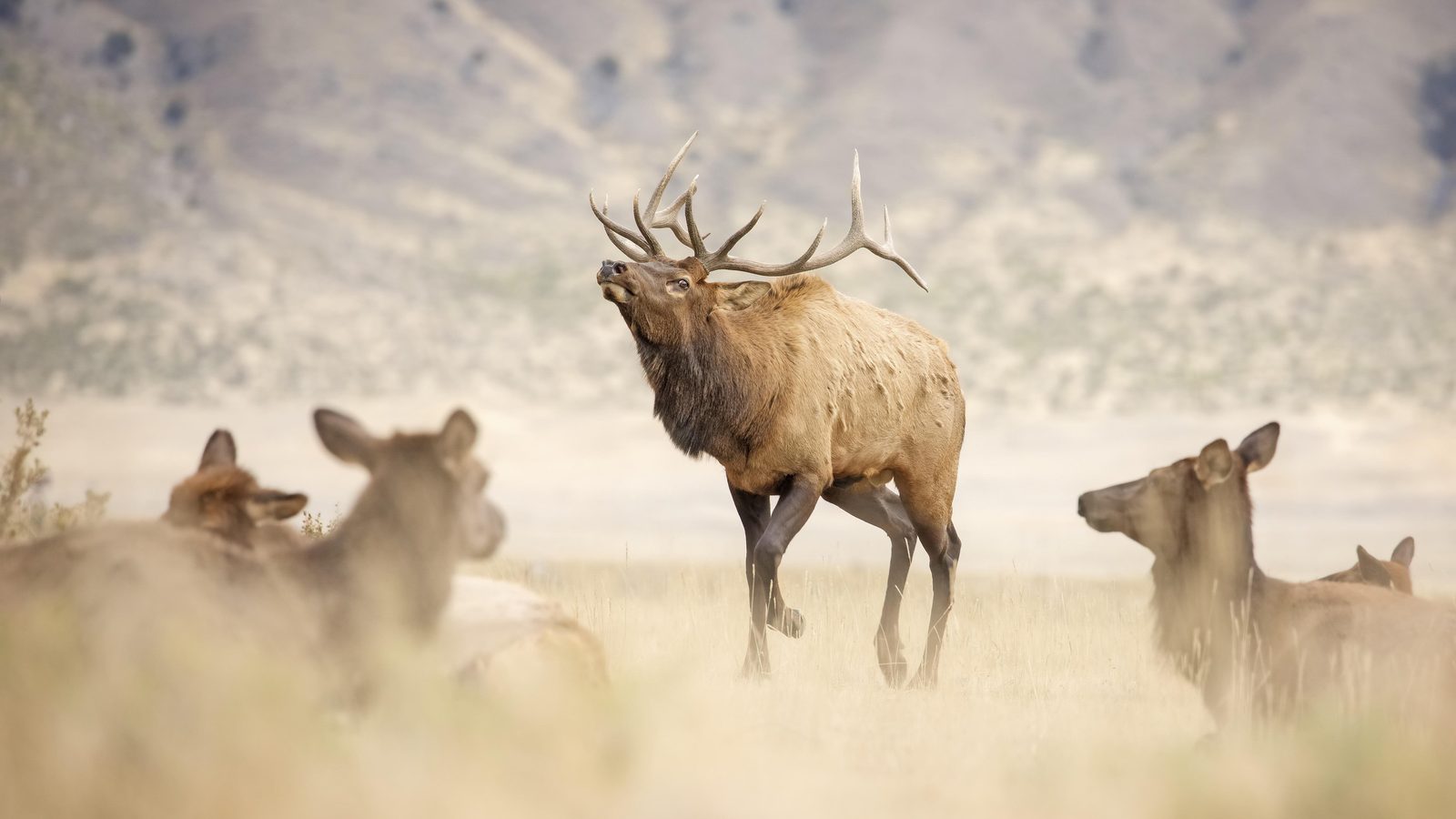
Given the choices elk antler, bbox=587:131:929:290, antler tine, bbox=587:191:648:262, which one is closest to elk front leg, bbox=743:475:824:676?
elk antler, bbox=587:131:929:290

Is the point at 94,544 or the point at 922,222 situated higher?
the point at 922,222

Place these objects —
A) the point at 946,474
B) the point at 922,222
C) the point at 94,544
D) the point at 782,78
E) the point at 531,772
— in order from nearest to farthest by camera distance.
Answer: the point at 531,772
the point at 94,544
the point at 946,474
the point at 922,222
the point at 782,78

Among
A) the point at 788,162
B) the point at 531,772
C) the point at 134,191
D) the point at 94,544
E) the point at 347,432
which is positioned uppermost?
the point at 788,162

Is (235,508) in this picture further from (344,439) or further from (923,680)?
(923,680)

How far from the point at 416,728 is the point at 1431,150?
85.1 meters

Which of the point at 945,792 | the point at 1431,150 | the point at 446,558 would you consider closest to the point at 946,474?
the point at 945,792

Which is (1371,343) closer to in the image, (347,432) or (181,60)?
(347,432)

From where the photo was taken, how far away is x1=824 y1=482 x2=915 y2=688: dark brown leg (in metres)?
10.1

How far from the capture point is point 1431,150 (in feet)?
267

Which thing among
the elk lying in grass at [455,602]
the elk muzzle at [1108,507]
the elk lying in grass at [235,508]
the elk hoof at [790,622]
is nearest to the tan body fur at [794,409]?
the elk hoof at [790,622]

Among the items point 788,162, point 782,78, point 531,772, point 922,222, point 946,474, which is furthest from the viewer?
point 782,78

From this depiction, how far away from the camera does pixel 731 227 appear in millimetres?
72688

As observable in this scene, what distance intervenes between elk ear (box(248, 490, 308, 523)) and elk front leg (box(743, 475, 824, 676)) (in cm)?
384

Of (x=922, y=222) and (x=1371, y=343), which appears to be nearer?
(x=1371, y=343)
